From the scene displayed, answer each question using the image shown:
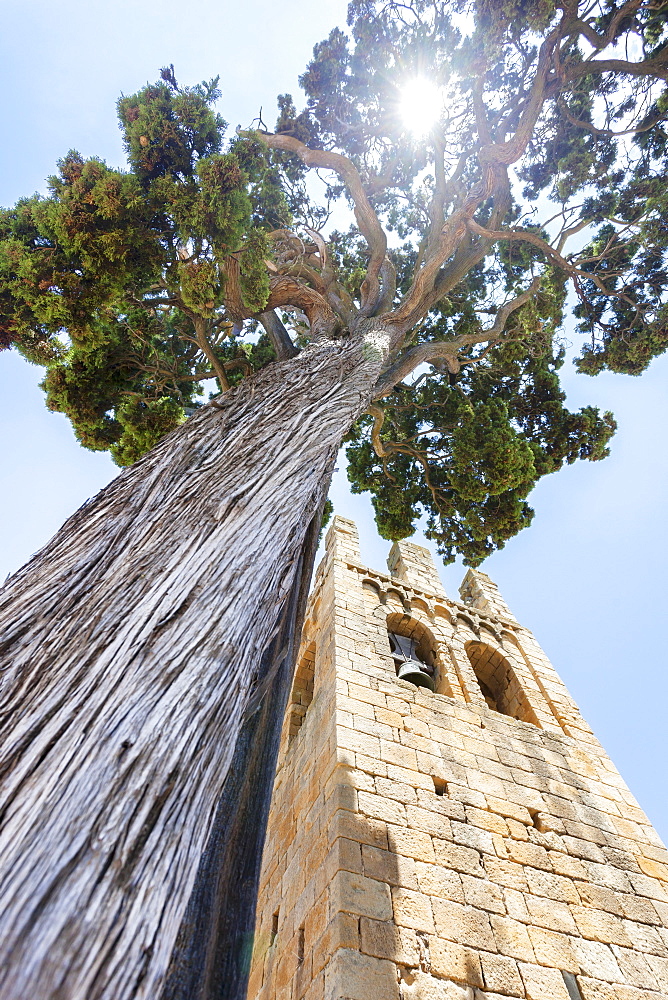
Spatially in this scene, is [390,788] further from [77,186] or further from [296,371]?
[77,186]

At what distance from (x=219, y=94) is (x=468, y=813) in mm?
6611

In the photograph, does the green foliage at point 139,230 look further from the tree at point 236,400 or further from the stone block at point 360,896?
the stone block at point 360,896

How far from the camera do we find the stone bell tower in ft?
12.7

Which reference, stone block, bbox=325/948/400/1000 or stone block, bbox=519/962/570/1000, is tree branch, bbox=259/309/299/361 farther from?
stone block, bbox=519/962/570/1000

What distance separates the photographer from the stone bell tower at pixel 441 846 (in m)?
3.87

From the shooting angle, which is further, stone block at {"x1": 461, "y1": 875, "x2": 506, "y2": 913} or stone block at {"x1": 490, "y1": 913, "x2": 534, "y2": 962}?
stone block at {"x1": 461, "y1": 875, "x2": 506, "y2": 913}

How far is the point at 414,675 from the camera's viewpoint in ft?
22.4

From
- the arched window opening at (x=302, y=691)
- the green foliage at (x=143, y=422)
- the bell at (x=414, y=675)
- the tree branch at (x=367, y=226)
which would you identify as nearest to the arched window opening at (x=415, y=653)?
the bell at (x=414, y=675)

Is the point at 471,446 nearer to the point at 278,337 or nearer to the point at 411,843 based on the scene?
the point at 278,337

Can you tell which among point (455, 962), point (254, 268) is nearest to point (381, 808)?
point (455, 962)

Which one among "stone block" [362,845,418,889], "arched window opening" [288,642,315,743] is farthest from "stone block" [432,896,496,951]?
"arched window opening" [288,642,315,743]

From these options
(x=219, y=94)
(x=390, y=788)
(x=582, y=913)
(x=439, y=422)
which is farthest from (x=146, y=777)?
(x=439, y=422)

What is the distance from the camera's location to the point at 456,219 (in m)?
6.68

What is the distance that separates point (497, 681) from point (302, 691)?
114 inches
